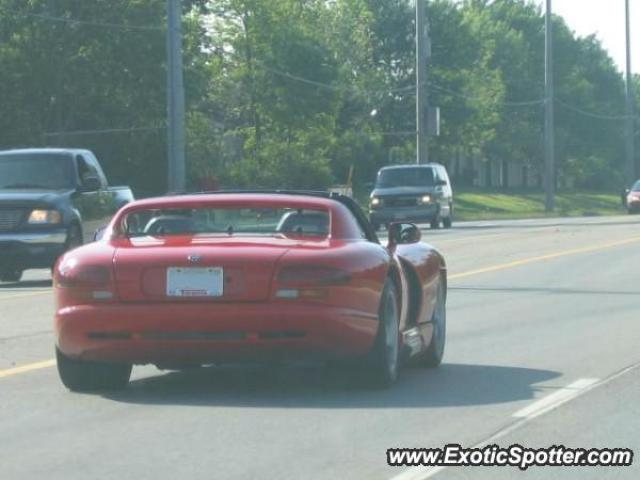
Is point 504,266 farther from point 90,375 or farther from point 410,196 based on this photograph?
point 410,196

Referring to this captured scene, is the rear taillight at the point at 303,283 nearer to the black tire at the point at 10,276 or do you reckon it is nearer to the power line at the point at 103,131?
the black tire at the point at 10,276

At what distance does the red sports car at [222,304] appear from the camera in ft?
32.6

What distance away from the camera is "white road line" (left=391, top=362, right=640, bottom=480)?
25.0 ft

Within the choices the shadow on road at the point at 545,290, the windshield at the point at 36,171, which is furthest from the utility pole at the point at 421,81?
the shadow on road at the point at 545,290

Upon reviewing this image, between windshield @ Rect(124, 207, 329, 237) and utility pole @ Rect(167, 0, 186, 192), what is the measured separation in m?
21.6

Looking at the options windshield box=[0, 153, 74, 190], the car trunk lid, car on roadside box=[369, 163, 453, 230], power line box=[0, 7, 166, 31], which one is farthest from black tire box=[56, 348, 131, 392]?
power line box=[0, 7, 166, 31]

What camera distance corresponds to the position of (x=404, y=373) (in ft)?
38.6

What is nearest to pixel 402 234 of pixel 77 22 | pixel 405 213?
pixel 405 213

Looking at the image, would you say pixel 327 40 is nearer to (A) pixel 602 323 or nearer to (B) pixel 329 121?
(B) pixel 329 121

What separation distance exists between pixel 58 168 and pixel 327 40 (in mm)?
64608

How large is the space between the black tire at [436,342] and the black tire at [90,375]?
7.53 ft

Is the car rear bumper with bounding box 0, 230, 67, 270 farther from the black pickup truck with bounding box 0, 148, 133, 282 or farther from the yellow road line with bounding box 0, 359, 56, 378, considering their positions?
the yellow road line with bounding box 0, 359, 56, 378

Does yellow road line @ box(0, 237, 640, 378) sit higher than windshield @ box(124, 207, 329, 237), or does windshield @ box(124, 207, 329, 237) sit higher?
windshield @ box(124, 207, 329, 237)

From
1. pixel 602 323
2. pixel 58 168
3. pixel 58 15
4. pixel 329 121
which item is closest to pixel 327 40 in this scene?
pixel 329 121
